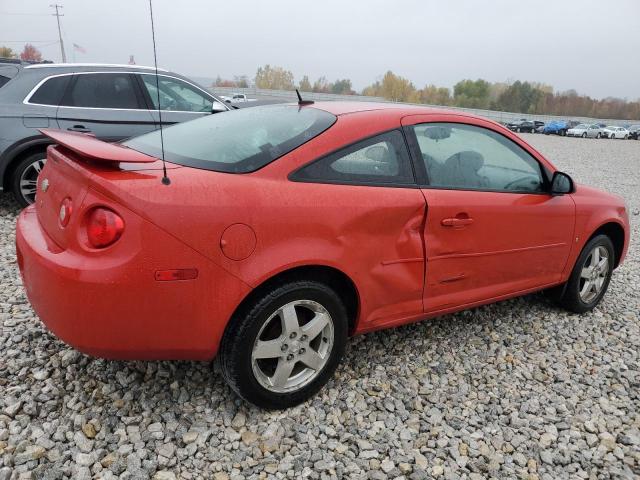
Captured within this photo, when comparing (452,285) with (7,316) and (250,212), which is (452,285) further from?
(7,316)

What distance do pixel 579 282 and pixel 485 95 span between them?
4340 inches

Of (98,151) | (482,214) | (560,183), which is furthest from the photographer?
(560,183)

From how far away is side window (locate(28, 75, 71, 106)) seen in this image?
17.1 ft

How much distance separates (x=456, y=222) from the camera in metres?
2.72

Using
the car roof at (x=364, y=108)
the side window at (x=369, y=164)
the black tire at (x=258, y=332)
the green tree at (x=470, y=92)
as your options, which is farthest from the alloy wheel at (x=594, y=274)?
the green tree at (x=470, y=92)

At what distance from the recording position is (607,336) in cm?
359

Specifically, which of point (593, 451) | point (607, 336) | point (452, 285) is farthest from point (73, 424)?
point (607, 336)

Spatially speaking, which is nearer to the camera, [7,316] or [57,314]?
[57,314]

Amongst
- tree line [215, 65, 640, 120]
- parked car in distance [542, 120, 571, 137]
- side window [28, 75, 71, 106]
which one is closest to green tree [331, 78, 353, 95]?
tree line [215, 65, 640, 120]

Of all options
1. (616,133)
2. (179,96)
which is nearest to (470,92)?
(616,133)

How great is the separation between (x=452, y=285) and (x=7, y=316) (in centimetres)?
277

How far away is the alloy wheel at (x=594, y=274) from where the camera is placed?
12.4ft

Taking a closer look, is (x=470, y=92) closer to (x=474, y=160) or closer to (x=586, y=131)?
(x=586, y=131)

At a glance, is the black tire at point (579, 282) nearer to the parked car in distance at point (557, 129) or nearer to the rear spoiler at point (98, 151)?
the rear spoiler at point (98, 151)
